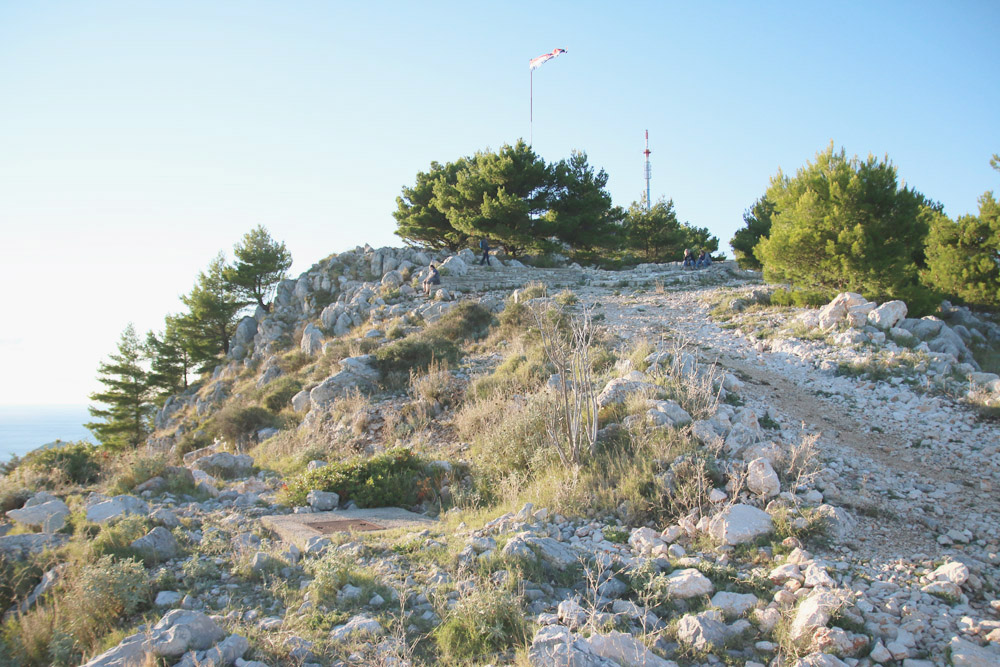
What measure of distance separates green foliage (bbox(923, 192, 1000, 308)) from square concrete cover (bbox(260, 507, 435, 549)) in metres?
22.4

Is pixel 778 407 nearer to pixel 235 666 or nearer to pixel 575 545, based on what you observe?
pixel 575 545

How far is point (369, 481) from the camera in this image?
288 inches

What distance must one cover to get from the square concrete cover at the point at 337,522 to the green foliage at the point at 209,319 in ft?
98.6

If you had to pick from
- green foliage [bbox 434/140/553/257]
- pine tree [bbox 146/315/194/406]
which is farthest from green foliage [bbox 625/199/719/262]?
pine tree [bbox 146/315/194/406]

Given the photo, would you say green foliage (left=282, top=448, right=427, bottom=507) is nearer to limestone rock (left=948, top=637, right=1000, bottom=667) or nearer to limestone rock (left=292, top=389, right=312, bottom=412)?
limestone rock (left=292, top=389, right=312, bottom=412)

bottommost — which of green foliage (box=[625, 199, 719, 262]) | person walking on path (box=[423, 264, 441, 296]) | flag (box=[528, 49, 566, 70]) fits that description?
person walking on path (box=[423, 264, 441, 296])

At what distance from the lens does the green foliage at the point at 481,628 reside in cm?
352

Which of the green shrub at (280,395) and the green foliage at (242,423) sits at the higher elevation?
the green shrub at (280,395)

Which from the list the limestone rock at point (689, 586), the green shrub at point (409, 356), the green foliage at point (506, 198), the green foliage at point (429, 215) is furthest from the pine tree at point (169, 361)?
the limestone rock at point (689, 586)

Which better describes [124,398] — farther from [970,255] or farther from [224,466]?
[970,255]

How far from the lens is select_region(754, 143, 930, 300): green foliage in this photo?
15.1 metres

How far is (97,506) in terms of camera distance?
19.1 feet

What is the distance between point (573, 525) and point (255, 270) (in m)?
32.8

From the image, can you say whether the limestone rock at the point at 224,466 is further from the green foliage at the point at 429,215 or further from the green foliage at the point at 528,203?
the green foliage at the point at 429,215
